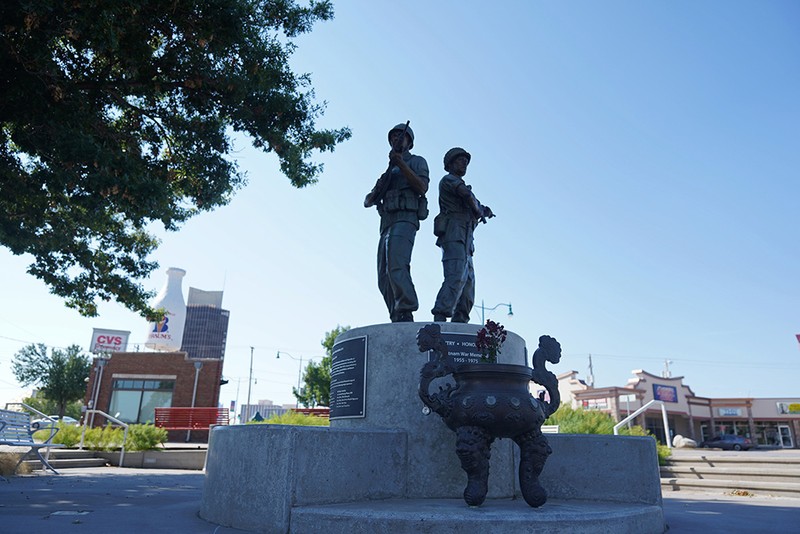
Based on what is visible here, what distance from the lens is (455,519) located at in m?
3.28

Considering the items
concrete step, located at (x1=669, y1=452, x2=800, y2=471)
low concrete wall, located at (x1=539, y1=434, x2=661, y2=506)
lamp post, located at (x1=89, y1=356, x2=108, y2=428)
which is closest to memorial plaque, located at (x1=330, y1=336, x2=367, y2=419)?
low concrete wall, located at (x1=539, y1=434, x2=661, y2=506)

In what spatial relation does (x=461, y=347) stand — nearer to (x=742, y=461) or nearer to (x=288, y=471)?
(x=288, y=471)

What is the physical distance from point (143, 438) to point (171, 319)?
122 feet

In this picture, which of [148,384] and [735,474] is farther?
[148,384]

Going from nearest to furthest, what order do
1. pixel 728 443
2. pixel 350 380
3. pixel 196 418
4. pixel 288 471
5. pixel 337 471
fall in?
pixel 288 471, pixel 337 471, pixel 350 380, pixel 196 418, pixel 728 443

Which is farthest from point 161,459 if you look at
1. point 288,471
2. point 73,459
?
point 288,471

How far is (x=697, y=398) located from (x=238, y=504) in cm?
4937

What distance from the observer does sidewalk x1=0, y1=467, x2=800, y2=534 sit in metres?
3.77

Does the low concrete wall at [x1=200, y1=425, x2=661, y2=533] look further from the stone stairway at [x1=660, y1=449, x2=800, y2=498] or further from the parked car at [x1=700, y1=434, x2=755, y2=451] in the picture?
the parked car at [x1=700, y1=434, x2=755, y2=451]

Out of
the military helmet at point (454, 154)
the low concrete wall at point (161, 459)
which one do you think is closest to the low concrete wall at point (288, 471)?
the military helmet at point (454, 154)

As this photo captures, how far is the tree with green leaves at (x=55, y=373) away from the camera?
176ft

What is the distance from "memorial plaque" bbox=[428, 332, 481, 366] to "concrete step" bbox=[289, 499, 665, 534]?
1.45 meters

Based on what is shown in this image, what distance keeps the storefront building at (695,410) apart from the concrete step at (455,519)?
39.5 meters

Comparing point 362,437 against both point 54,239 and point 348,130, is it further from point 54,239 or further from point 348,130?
point 54,239
